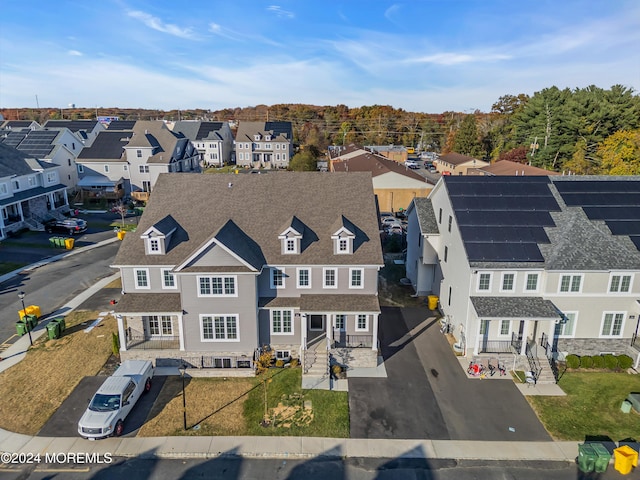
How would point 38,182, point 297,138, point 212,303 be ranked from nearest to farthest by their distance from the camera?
point 212,303
point 38,182
point 297,138

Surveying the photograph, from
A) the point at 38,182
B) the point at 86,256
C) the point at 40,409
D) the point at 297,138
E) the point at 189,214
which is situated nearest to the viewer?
the point at 40,409

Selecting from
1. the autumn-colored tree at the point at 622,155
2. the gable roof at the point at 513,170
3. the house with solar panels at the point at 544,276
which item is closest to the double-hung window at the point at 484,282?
the house with solar panels at the point at 544,276

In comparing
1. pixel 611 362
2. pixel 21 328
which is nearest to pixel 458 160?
pixel 611 362

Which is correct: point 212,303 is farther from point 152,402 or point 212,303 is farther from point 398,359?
point 398,359

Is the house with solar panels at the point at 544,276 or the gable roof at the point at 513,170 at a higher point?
the gable roof at the point at 513,170

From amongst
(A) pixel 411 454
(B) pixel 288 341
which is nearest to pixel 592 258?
(A) pixel 411 454

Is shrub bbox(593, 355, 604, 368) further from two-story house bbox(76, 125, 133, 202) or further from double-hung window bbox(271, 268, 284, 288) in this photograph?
two-story house bbox(76, 125, 133, 202)

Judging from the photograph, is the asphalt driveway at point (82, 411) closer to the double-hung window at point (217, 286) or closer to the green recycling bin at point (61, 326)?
the double-hung window at point (217, 286)
